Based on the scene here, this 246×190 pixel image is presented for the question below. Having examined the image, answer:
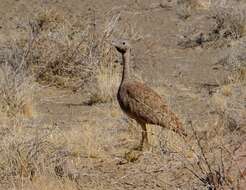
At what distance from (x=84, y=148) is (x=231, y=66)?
5716 millimetres

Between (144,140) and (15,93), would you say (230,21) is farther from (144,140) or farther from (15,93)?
(144,140)

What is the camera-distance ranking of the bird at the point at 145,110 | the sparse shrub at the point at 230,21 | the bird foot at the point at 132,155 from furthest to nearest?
1. the sparse shrub at the point at 230,21
2. the bird at the point at 145,110
3. the bird foot at the point at 132,155

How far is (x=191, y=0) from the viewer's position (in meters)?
19.2

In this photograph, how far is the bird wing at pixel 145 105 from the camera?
8227mm

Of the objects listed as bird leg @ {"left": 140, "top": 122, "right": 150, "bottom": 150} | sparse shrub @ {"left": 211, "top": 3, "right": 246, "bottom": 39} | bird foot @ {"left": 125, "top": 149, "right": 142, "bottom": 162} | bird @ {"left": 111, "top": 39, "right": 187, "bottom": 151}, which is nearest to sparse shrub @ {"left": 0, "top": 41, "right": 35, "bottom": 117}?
bird @ {"left": 111, "top": 39, "right": 187, "bottom": 151}

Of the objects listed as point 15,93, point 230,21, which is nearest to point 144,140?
point 15,93

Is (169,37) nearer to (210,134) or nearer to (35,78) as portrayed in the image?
(35,78)

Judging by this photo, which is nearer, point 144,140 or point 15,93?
point 144,140

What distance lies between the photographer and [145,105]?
8.34 m

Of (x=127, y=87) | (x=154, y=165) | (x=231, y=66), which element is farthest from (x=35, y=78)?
(x=154, y=165)

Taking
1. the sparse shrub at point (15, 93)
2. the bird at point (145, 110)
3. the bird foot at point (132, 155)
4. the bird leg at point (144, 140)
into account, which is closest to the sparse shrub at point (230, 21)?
the sparse shrub at point (15, 93)

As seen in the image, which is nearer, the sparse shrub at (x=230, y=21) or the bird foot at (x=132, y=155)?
the bird foot at (x=132, y=155)

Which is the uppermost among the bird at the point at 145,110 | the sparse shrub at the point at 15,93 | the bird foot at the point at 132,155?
the bird at the point at 145,110

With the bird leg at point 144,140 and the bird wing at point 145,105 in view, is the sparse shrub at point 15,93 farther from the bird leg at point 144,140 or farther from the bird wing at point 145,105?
the bird leg at point 144,140
